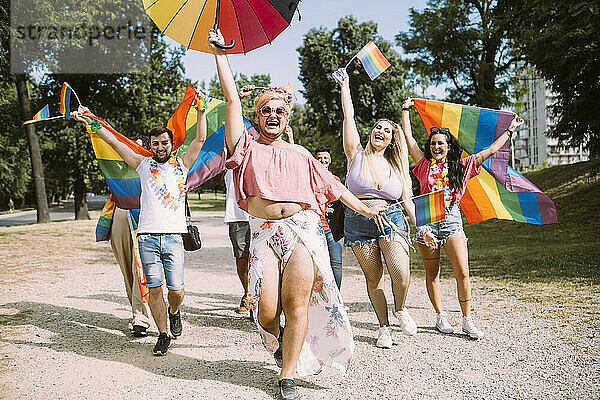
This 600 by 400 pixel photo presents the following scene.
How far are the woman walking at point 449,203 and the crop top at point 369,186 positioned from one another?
1.53ft

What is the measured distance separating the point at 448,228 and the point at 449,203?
26 cm

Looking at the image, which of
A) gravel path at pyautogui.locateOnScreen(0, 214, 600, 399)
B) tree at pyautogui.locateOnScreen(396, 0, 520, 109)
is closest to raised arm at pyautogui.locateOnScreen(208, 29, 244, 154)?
gravel path at pyautogui.locateOnScreen(0, 214, 600, 399)

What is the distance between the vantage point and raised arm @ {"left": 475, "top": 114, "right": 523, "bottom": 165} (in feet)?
18.5

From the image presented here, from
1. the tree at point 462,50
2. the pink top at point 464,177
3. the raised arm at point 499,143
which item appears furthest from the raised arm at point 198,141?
the tree at point 462,50

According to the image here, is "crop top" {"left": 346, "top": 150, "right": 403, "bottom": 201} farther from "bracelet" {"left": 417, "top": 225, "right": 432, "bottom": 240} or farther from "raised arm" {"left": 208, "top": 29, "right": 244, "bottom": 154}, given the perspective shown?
"raised arm" {"left": 208, "top": 29, "right": 244, "bottom": 154}

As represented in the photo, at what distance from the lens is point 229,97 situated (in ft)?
12.9

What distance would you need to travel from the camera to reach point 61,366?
4.70 m

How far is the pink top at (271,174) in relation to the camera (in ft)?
12.9

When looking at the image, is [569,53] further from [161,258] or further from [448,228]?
[161,258]

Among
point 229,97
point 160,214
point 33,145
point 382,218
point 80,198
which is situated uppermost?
point 33,145

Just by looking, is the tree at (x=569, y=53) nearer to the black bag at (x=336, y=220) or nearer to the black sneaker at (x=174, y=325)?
the black bag at (x=336, y=220)

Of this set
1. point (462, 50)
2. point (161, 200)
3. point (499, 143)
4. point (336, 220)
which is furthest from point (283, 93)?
point (462, 50)

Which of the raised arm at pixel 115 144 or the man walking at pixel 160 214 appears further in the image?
the raised arm at pixel 115 144

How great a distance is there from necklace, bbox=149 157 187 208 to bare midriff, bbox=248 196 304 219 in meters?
1.40
